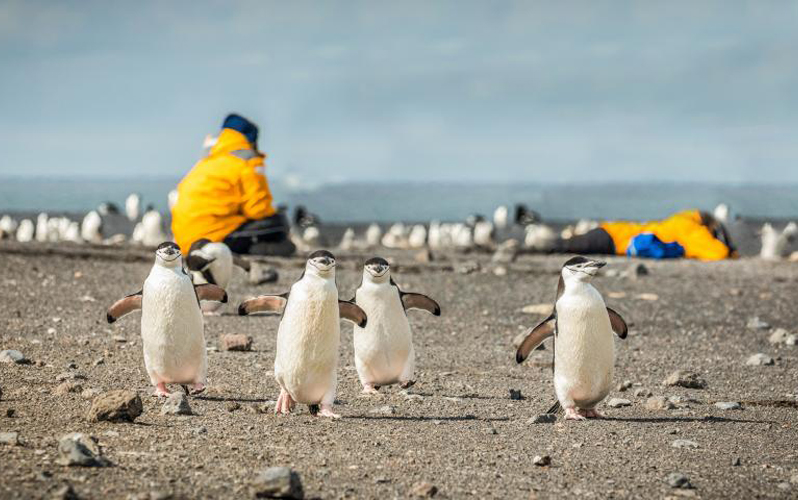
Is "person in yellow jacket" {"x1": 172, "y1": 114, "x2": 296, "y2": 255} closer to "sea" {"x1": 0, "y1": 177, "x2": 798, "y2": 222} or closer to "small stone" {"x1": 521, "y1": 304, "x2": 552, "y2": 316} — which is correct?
"small stone" {"x1": 521, "y1": 304, "x2": 552, "y2": 316}

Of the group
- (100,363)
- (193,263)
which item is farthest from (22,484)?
(193,263)

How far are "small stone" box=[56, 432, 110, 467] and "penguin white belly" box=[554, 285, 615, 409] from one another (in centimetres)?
248

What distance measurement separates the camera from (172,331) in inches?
241

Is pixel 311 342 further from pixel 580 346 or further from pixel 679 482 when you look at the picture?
pixel 679 482

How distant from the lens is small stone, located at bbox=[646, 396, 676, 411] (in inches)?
243

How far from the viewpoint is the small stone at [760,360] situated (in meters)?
8.01

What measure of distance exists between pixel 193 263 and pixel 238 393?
12.1ft

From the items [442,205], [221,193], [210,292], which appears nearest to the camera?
[210,292]

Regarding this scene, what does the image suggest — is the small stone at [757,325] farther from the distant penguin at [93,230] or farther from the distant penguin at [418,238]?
the distant penguin at [418,238]

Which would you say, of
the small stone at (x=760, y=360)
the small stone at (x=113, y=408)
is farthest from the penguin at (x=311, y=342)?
the small stone at (x=760, y=360)

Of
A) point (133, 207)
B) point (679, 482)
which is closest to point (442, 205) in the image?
point (133, 207)

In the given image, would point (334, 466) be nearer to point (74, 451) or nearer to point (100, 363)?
point (74, 451)

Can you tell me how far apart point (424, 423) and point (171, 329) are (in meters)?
1.50

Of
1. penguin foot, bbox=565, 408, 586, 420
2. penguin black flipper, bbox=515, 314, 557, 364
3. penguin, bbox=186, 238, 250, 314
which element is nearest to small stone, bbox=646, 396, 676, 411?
penguin foot, bbox=565, 408, 586, 420
